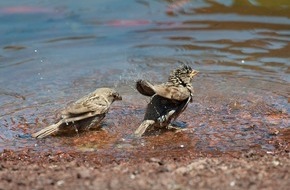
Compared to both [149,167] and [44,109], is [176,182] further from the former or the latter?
[44,109]

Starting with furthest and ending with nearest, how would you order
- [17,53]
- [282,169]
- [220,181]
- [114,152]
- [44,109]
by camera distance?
1. [17,53]
2. [44,109]
3. [114,152]
4. [282,169]
5. [220,181]

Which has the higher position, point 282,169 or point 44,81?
point 282,169

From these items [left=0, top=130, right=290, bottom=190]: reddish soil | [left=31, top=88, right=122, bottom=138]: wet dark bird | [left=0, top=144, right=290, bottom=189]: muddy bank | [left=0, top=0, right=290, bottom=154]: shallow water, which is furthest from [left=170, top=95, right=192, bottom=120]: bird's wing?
[left=0, top=144, right=290, bottom=189]: muddy bank

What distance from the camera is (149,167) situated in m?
6.29

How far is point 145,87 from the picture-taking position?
25.8ft

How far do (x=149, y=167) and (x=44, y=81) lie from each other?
493cm

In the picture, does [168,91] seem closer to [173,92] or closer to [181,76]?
[173,92]

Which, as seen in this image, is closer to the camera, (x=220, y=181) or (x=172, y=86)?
(x=220, y=181)

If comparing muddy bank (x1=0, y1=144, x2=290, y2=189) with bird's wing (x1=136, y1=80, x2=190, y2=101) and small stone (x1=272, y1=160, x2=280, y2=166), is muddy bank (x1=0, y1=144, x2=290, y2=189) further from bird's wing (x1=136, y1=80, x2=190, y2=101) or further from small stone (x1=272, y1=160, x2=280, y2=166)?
bird's wing (x1=136, y1=80, x2=190, y2=101)

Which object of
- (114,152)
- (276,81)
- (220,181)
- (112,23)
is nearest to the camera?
(220,181)

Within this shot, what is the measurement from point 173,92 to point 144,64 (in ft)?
11.2

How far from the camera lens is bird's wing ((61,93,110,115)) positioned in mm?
8438

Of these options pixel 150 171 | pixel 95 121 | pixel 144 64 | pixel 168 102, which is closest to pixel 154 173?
pixel 150 171

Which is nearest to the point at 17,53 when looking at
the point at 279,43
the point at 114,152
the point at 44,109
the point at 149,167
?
the point at 44,109
